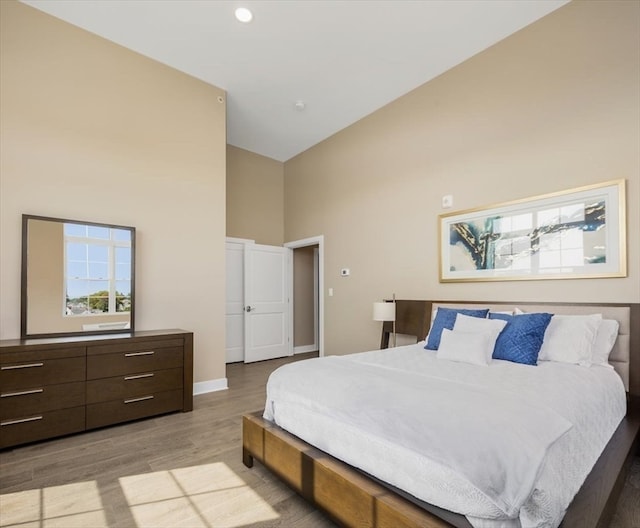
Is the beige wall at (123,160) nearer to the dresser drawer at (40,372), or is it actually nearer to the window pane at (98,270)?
the window pane at (98,270)

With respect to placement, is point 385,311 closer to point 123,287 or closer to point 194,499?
point 194,499

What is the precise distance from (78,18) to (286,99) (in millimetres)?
2170

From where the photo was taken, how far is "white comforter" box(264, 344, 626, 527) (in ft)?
3.81

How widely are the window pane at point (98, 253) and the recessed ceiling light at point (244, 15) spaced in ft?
8.06

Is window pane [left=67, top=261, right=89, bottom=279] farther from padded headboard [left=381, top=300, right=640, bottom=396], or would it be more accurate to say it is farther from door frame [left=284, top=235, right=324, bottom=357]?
padded headboard [left=381, top=300, right=640, bottom=396]

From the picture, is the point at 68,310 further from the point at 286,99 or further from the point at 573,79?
the point at 573,79

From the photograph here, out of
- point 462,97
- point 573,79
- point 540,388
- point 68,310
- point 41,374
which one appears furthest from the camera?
point 462,97

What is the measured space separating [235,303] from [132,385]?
2.62m

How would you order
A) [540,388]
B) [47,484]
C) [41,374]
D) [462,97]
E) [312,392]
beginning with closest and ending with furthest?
1. [540,388]
2. [312,392]
3. [47,484]
4. [41,374]
5. [462,97]

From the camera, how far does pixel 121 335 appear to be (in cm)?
314

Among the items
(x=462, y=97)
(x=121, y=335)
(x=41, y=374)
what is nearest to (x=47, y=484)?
(x=41, y=374)

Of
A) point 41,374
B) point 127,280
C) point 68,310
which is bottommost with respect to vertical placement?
point 41,374

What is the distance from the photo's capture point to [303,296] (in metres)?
6.62

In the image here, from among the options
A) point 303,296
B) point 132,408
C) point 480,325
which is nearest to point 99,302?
point 132,408
